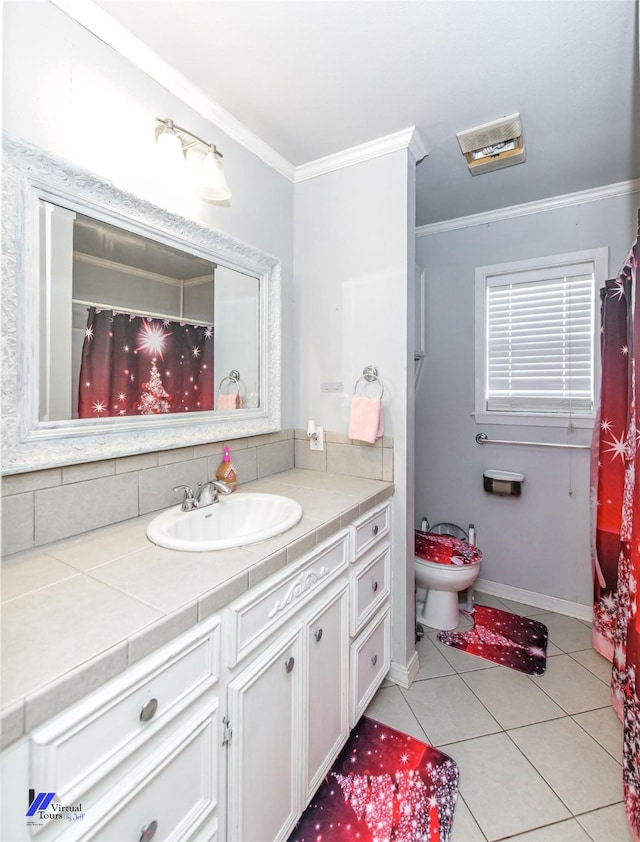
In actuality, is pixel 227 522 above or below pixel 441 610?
above

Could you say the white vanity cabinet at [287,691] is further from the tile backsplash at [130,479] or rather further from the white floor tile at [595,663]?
the white floor tile at [595,663]

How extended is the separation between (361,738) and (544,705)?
2.71 ft

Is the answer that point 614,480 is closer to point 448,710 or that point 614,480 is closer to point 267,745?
point 448,710

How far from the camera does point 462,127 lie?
5.66 ft

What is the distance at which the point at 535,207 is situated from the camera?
240 centimetres

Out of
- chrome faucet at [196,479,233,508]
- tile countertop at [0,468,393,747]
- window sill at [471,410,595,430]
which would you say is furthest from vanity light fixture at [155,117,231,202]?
window sill at [471,410,595,430]

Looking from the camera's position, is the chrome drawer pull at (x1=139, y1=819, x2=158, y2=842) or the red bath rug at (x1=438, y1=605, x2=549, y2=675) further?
the red bath rug at (x1=438, y1=605, x2=549, y2=675)

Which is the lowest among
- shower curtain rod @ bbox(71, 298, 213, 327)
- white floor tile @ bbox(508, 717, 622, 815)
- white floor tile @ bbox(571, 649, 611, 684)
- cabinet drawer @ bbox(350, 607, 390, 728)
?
white floor tile @ bbox(508, 717, 622, 815)

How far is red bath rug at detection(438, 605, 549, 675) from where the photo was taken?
2.03m

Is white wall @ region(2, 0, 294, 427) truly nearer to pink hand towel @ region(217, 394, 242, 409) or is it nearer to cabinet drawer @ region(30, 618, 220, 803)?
pink hand towel @ region(217, 394, 242, 409)

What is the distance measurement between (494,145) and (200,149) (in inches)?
51.2

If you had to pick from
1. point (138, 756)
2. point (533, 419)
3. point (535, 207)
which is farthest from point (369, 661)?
point (535, 207)

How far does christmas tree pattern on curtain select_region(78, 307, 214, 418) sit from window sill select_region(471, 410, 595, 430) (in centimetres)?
178

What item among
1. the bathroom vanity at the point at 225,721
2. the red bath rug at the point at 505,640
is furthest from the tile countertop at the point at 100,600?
the red bath rug at the point at 505,640
